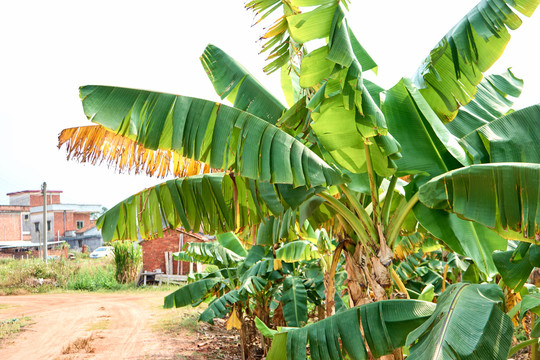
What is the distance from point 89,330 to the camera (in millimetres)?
10266

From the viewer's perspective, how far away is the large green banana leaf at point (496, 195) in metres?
2.17

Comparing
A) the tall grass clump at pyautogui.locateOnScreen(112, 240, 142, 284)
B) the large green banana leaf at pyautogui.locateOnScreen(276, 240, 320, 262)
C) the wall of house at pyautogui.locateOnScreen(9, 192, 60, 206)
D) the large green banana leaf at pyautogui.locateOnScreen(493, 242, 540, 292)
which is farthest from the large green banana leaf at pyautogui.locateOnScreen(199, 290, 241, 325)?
the wall of house at pyautogui.locateOnScreen(9, 192, 60, 206)

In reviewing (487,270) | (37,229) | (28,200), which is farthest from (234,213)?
(28,200)

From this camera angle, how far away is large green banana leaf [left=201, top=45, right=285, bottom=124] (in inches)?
147

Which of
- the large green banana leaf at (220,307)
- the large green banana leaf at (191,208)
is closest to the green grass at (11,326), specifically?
the large green banana leaf at (220,307)

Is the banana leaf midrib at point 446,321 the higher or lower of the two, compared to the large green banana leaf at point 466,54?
lower

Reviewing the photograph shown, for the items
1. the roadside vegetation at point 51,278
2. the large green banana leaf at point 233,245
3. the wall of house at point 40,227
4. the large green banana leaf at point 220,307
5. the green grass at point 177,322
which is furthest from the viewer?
the wall of house at point 40,227

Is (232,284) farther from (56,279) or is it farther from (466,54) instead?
(56,279)

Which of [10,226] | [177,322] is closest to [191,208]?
[177,322]

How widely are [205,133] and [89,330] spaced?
9.39m

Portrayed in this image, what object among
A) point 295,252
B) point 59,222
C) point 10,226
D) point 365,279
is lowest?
point 365,279

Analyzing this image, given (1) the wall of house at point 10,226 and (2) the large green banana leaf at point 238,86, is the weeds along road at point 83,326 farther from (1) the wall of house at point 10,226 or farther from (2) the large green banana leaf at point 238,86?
(1) the wall of house at point 10,226

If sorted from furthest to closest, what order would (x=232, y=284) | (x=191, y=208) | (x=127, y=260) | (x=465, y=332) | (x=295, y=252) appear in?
(x=127, y=260) → (x=232, y=284) → (x=295, y=252) → (x=191, y=208) → (x=465, y=332)

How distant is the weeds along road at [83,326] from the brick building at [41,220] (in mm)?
21775
